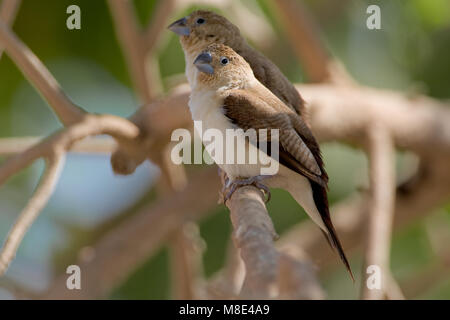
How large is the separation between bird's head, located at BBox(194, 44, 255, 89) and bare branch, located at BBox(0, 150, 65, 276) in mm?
661

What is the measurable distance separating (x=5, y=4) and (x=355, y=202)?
2635 millimetres

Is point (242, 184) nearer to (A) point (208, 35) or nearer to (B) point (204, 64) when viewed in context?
(B) point (204, 64)

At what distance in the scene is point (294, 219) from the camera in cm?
632

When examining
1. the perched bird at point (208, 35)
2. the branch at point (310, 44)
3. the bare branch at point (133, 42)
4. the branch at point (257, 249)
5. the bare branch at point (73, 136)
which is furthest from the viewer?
the branch at point (310, 44)

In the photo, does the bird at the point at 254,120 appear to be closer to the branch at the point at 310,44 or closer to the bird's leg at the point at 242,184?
the bird's leg at the point at 242,184

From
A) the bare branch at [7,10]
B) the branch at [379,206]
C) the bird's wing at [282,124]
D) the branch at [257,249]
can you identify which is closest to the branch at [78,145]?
the bare branch at [7,10]

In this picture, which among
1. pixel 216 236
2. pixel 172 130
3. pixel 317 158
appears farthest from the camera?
pixel 216 236

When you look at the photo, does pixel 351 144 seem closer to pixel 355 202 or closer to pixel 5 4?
pixel 355 202

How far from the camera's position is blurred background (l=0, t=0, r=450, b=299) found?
6.03 m

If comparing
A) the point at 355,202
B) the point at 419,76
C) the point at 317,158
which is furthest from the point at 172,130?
the point at 419,76

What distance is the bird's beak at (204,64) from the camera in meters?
2.86

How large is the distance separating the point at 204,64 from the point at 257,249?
3.11 feet
